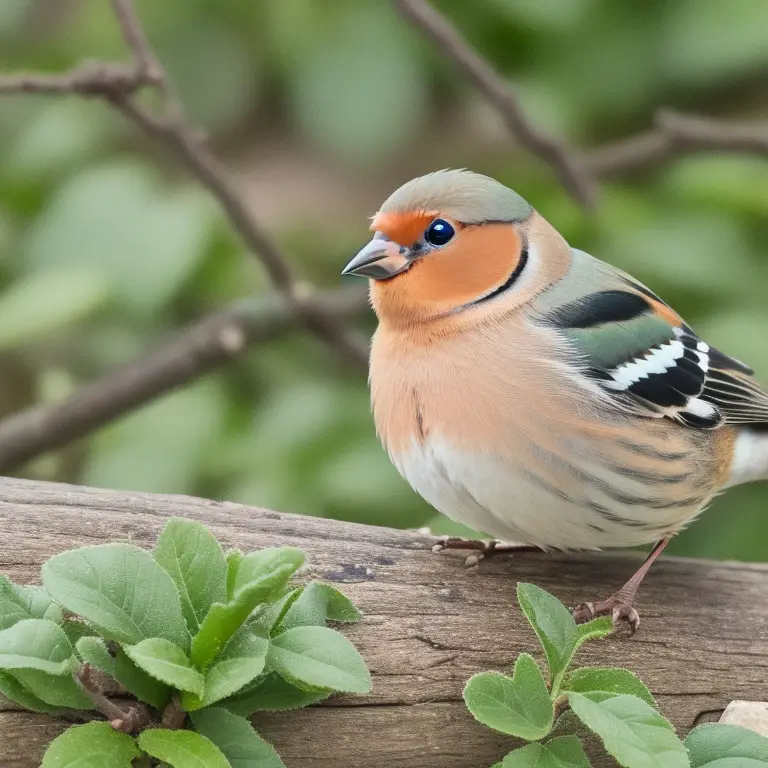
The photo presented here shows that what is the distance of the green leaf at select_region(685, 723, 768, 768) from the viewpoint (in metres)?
1.79

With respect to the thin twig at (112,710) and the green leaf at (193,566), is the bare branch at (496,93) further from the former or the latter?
the thin twig at (112,710)

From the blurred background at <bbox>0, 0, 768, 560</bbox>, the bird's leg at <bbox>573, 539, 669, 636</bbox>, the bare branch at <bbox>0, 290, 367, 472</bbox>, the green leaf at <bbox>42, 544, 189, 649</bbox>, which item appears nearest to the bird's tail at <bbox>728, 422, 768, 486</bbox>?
the bird's leg at <bbox>573, 539, 669, 636</bbox>

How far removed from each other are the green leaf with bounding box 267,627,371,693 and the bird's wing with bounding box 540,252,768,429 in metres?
0.86

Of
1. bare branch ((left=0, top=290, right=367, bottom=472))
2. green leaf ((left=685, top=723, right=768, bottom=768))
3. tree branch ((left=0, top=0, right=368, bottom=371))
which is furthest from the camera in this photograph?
bare branch ((left=0, top=290, right=367, bottom=472))

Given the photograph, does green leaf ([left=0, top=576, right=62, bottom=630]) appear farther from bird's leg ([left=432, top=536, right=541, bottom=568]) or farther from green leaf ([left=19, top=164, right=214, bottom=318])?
green leaf ([left=19, top=164, right=214, bottom=318])

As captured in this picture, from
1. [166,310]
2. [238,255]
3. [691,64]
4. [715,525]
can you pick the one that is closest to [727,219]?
[691,64]

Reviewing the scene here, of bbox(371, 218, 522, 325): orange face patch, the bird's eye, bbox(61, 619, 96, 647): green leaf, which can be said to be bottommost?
bbox(61, 619, 96, 647): green leaf

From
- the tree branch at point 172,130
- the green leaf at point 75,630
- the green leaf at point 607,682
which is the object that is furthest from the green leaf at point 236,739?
the tree branch at point 172,130

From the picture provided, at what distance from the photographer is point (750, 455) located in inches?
103

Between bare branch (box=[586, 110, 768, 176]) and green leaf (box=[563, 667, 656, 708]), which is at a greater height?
bare branch (box=[586, 110, 768, 176])

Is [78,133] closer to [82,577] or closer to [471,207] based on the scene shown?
[471,207]

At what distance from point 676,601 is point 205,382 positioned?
214cm

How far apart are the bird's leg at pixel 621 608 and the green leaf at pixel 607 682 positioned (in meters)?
0.37

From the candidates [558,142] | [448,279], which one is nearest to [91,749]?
[448,279]
